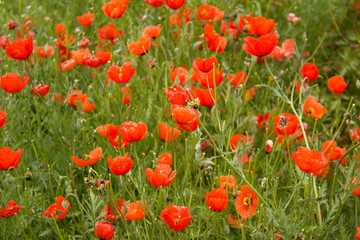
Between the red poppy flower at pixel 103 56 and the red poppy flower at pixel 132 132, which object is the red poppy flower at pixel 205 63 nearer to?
the red poppy flower at pixel 132 132

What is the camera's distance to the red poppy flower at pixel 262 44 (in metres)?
1.76

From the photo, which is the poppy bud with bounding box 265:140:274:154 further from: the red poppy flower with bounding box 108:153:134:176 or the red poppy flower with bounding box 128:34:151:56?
the red poppy flower with bounding box 128:34:151:56

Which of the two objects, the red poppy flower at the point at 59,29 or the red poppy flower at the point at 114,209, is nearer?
the red poppy flower at the point at 114,209

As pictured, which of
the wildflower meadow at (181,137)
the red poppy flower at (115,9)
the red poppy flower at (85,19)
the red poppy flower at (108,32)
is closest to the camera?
the wildflower meadow at (181,137)

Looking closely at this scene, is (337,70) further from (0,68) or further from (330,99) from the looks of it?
(0,68)

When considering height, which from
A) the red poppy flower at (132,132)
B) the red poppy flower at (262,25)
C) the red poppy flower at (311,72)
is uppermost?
the red poppy flower at (262,25)

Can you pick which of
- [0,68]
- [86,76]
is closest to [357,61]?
[86,76]

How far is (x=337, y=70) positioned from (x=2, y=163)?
93.3 inches

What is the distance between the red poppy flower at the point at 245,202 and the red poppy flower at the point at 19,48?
1.12 meters

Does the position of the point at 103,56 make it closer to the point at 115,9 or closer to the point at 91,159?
the point at 115,9

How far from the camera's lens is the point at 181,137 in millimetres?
2346

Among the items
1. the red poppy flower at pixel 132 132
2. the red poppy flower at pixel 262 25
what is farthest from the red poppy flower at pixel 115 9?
the red poppy flower at pixel 132 132

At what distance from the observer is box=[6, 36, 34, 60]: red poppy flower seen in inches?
78.1

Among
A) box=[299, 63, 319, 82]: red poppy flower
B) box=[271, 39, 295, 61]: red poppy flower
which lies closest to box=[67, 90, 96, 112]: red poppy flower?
box=[299, 63, 319, 82]: red poppy flower
